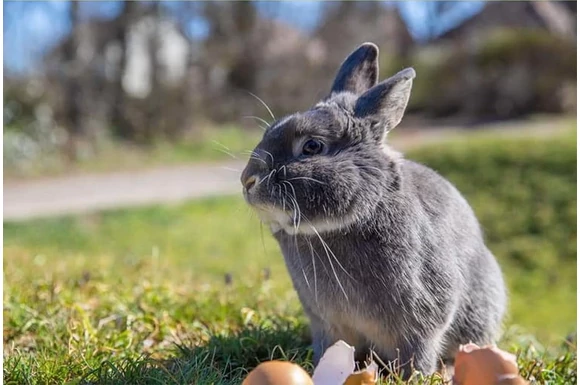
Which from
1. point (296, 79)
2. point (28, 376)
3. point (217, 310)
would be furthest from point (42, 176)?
point (28, 376)

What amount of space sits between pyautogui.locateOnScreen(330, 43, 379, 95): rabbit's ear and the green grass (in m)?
0.77

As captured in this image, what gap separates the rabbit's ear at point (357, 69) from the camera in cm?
322

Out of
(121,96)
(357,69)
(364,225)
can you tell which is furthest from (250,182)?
(121,96)

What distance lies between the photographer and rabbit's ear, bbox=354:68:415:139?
8.95 feet

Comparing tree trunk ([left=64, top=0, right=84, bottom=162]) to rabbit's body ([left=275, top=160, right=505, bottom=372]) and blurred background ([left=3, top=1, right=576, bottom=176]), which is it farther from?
rabbit's body ([left=275, top=160, right=505, bottom=372])

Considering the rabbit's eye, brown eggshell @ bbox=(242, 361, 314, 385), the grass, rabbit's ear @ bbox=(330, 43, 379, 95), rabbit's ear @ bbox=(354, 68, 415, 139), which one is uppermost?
rabbit's ear @ bbox=(330, 43, 379, 95)

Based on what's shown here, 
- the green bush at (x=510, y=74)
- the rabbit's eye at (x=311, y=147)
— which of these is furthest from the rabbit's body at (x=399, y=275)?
the green bush at (x=510, y=74)

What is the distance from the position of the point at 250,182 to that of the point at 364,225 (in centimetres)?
49

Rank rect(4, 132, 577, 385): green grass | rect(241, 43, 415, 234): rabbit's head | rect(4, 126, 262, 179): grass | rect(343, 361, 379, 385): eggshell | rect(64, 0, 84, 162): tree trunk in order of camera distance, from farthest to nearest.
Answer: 1. rect(64, 0, 84, 162): tree trunk
2. rect(4, 126, 262, 179): grass
3. rect(4, 132, 577, 385): green grass
4. rect(241, 43, 415, 234): rabbit's head
5. rect(343, 361, 379, 385): eggshell

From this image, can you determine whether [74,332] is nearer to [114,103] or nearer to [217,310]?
[217,310]

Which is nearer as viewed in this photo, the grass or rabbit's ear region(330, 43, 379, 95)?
rabbit's ear region(330, 43, 379, 95)

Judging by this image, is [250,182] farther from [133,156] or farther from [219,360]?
[133,156]

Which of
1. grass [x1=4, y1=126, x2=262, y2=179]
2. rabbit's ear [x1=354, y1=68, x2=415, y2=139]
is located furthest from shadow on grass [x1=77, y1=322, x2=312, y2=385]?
grass [x1=4, y1=126, x2=262, y2=179]

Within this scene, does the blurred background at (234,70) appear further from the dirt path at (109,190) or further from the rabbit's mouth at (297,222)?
the rabbit's mouth at (297,222)
